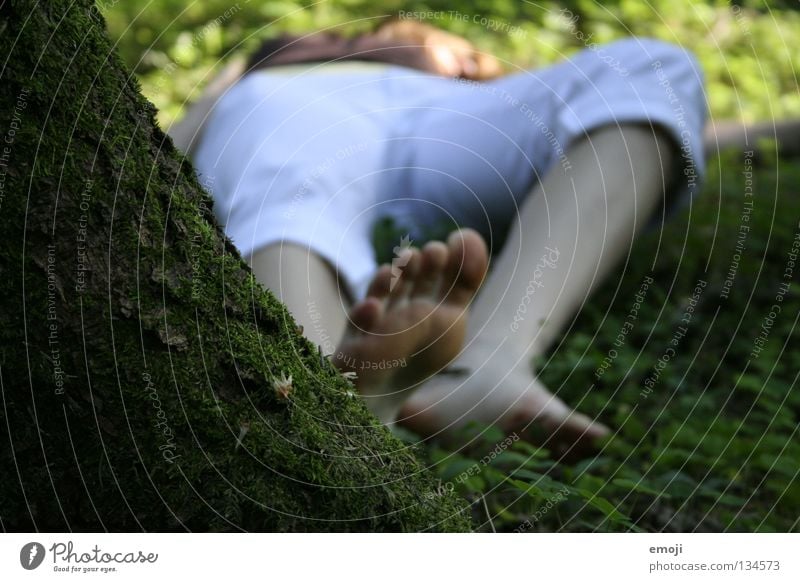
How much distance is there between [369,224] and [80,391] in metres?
1.06

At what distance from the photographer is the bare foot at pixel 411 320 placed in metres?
1.08

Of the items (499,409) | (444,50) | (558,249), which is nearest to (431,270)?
(499,409)

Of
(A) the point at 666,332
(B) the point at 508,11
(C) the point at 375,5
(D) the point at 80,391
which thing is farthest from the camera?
(C) the point at 375,5

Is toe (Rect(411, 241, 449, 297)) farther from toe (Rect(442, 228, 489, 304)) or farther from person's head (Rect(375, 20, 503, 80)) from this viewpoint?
person's head (Rect(375, 20, 503, 80))

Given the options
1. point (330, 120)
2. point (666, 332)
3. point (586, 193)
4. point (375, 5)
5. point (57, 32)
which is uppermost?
point (375, 5)

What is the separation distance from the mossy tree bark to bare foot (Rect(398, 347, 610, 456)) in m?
0.49

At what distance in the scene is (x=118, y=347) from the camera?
619 mm

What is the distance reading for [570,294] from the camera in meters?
1.45

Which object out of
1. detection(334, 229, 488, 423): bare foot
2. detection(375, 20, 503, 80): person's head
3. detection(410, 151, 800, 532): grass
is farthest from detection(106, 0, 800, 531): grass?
detection(375, 20, 503, 80): person's head

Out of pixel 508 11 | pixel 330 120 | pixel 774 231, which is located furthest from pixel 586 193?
pixel 508 11

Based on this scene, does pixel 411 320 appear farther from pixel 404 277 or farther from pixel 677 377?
pixel 677 377

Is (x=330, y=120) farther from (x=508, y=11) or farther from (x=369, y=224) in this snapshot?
(x=508, y=11)

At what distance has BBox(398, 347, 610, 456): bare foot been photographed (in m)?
1.18

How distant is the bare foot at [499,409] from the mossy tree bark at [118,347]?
1.62ft
